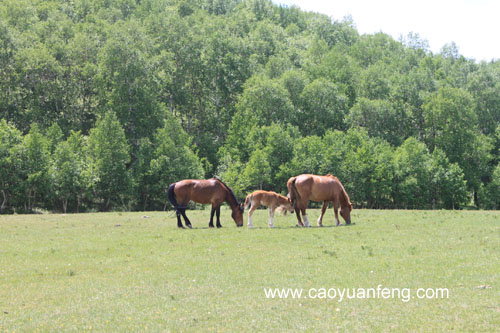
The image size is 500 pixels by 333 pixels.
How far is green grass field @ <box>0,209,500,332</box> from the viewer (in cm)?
1059

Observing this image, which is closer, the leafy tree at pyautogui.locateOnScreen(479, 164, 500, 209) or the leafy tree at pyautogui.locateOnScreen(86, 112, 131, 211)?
the leafy tree at pyautogui.locateOnScreen(86, 112, 131, 211)

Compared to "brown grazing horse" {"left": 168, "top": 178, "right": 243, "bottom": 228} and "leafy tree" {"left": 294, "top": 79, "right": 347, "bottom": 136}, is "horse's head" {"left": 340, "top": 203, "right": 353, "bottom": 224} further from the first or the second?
"leafy tree" {"left": 294, "top": 79, "right": 347, "bottom": 136}

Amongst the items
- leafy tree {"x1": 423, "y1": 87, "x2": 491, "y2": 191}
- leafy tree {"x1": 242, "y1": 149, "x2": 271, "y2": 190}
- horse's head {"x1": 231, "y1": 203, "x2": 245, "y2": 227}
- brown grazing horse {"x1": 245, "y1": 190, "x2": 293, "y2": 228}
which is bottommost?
horse's head {"x1": 231, "y1": 203, "x2": 245, "y2": 227}

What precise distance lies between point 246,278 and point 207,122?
8547 centimetres

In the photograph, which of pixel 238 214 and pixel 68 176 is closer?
pixel 238 214

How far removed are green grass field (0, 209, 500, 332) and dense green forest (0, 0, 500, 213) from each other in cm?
4437

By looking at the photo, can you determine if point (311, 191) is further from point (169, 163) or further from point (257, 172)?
point (169, 163)

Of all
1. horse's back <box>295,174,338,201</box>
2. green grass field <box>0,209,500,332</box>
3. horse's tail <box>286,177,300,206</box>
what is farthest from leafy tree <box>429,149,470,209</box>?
green grass field <box>0,209,500,332</box>

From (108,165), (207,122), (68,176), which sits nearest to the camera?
(68,176)

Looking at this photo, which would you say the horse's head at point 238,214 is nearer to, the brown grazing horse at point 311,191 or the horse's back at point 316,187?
the brown grazing horse at point 311,191

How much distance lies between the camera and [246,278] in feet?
47.2

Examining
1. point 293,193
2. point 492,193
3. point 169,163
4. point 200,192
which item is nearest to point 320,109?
point 492,193

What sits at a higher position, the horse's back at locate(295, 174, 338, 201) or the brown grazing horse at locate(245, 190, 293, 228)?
the horse's back at locate(295, 174, 338, 201)

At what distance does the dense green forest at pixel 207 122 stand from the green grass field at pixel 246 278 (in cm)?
4437
